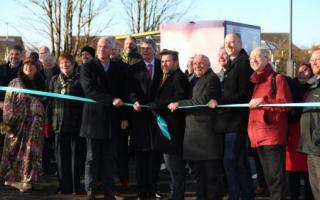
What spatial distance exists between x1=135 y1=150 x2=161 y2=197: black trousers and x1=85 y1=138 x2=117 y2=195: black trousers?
37 cm

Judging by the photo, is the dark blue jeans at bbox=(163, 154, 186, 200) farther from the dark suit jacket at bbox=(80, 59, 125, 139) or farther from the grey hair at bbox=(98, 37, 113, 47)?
the grey hair at bbox=(98, 37, 113, 47)

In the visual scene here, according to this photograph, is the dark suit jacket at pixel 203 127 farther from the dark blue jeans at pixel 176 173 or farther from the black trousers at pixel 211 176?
the dark blue jeans at pixel 176 173

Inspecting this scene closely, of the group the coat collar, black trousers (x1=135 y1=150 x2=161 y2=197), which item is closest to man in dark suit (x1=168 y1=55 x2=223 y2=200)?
the coat collar

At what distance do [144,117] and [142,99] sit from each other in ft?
0.88

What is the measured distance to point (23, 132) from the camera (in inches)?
333

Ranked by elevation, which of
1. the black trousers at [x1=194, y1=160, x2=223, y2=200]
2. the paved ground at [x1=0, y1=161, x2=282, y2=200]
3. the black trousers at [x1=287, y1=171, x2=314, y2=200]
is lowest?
the paved ground at [x1=0, y1=161, x2=282, y2=200]

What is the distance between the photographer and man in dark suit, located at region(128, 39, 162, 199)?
25.7 ft

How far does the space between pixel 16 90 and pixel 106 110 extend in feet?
5.16

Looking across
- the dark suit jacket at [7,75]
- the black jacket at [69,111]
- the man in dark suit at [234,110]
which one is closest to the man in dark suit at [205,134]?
the man in dark suit at [234,110]

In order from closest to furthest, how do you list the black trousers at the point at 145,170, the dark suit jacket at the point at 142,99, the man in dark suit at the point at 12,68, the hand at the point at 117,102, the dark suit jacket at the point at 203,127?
the dark suit jacket at the point at 203,127, the hand at the point at 117,102, the dark suit jacket at the point at 142,99, the black trousers at the point at 145,170, the man in dark suit at the point at 12,68

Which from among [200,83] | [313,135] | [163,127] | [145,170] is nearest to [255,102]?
[313,135]

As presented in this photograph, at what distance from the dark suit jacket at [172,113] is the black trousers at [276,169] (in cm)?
134

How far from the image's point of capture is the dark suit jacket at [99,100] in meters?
7.60

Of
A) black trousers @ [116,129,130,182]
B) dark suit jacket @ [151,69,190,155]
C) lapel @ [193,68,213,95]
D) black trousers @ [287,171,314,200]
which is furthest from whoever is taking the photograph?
black trousers @ [116,129,130,182]
